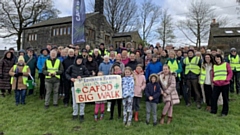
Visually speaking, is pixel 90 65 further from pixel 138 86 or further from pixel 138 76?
pixel 138 86

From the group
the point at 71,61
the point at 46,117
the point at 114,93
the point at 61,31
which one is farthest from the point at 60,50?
the point at 61,31

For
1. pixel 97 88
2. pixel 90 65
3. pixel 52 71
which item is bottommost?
pixel 97 88

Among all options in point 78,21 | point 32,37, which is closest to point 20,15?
point 32,37

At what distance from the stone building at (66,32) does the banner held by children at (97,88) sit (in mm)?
26722

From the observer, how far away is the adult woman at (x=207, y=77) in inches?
320

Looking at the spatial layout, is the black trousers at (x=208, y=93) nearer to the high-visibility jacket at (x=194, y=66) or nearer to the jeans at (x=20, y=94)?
the high-visibility jacket at (x=194, y=66)

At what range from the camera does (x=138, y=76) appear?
23.2ft

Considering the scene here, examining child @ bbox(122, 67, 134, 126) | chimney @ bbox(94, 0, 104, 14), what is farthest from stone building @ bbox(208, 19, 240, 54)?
child @ bbox(122, 67, 134, 126)

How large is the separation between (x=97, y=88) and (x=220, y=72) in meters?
4.23

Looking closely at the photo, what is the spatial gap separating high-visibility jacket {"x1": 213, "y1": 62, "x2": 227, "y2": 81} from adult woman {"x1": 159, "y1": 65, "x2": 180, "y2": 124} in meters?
1.67

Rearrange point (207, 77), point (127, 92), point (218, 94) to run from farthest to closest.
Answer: point (207, 77) < point (218, 94) < point (127, 92)

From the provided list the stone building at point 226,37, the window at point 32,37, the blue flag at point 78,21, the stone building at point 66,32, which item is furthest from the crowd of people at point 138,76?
the window at point 32,37

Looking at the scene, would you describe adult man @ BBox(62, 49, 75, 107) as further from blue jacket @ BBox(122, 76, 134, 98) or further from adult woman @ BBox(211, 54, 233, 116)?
adult woman @ BBox(211, 54, 233, 116)

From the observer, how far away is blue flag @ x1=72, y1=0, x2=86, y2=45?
1388 cm
